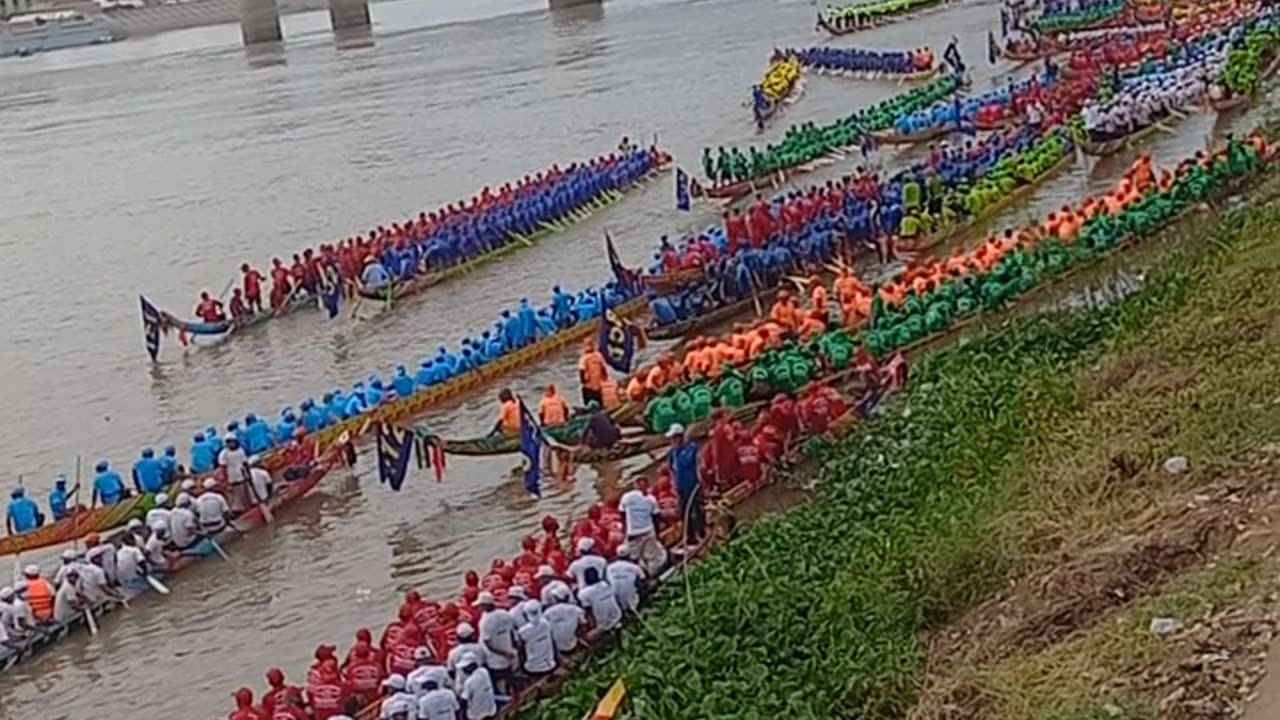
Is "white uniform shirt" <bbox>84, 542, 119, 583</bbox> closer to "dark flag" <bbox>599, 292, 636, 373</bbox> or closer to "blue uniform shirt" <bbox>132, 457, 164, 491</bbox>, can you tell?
"blue uniform shirt" <bbox>132, 457, 164, 491</bbox>

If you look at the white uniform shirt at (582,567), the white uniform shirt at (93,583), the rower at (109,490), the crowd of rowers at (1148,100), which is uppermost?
the crowd of rowers at (1148,100)

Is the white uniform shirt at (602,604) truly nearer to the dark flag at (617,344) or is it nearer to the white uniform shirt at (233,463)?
the white uniform shirt at (233,463)

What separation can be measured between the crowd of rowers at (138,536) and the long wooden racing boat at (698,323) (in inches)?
210

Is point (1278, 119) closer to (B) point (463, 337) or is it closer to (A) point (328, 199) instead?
(B) point (463, 337)

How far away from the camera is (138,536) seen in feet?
55.1

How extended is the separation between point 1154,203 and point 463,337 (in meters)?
10.0

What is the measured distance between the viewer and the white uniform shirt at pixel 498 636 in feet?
38.5

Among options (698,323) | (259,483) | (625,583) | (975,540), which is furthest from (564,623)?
(698,323)

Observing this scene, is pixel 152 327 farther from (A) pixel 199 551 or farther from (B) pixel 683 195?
(B) pixel 683 195

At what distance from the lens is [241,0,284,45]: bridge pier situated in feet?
314

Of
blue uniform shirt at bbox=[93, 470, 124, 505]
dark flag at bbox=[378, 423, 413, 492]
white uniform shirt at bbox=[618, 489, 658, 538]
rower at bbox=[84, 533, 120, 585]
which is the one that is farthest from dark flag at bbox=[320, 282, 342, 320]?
white uniform shirt at bbox=[618, 489, 658, 538]

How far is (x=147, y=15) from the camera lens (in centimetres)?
11506

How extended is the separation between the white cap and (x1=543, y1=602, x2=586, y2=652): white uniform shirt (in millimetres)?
1157

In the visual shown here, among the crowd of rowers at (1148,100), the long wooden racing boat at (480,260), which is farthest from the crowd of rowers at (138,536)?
the crowd of rowers at (1148,100)
